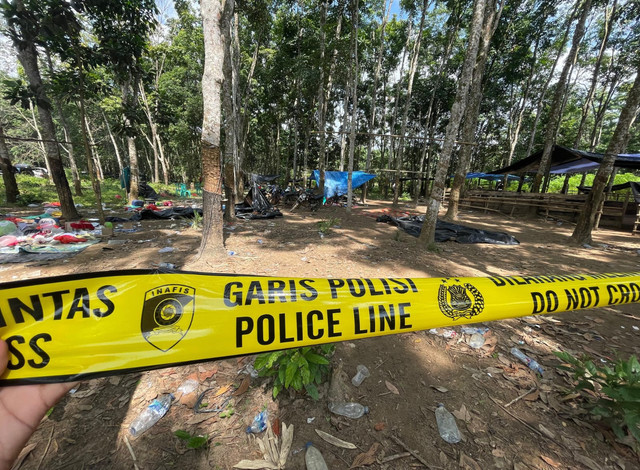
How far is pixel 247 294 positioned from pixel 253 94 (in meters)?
21.9

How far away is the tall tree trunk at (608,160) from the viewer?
552cm

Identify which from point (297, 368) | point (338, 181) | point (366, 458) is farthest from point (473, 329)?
point (338, 181)

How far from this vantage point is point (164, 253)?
193 inches

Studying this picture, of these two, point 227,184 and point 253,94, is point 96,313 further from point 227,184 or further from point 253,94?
point 253,94

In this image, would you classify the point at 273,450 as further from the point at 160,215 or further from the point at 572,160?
the point at 572,160

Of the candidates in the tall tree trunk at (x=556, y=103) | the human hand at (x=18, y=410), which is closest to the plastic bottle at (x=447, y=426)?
the human hand at (x=18, y=410)

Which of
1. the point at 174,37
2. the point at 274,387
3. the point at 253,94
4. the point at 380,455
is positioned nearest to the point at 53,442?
the point at 274,387

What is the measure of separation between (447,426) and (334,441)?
80 cm

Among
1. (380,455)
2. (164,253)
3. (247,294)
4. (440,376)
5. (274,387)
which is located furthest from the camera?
(164,253)

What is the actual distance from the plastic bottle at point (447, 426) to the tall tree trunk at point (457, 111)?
14.8ft

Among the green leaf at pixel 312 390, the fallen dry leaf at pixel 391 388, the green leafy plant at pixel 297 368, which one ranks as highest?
the green leafy plant at pixel 297 368

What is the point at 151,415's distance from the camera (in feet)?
5.53

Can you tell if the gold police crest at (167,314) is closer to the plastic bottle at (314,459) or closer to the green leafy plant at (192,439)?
the green leafy plant at (192,439)

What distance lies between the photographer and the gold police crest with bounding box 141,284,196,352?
1.09m
